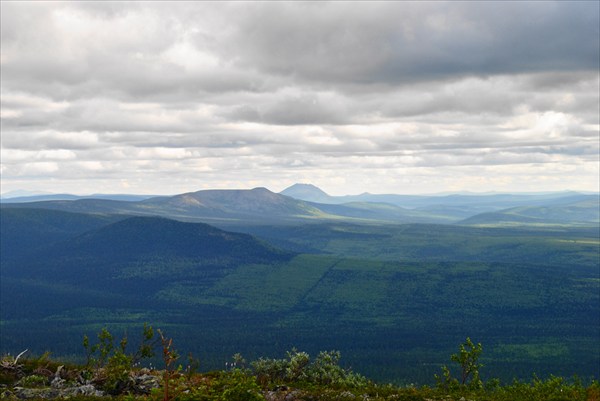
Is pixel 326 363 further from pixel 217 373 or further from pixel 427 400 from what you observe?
pixel 427 400

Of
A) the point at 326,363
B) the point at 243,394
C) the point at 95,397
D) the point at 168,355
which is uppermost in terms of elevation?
the point at 168,355

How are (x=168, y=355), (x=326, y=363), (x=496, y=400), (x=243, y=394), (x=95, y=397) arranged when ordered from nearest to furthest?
1. (x=168, y=355)
2. (x=243, y=394)
3. (x=95, y=397)
4. (x=496, y=400)
5. (x=326, y=363)

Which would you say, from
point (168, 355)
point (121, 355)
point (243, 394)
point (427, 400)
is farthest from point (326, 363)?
point (168, 355)

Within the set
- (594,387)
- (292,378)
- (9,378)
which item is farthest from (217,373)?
(594,387)

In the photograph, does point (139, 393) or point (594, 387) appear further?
point (594, 387)

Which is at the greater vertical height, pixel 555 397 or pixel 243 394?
pixel 243 394

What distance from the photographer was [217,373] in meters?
48.4

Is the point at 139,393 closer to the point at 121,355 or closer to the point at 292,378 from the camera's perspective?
the point at 121,355

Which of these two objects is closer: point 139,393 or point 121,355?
point 139,393

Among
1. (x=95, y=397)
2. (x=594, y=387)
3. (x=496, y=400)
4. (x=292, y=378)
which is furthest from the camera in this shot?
(x=292, y=378)

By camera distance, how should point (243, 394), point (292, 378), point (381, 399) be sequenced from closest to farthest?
1. point (243, 394)
2. point (381, 399)
3. point (292, 378)

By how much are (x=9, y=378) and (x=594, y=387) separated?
46.1m

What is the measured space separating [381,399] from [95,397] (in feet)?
63.8

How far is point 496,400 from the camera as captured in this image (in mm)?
→ 43344
